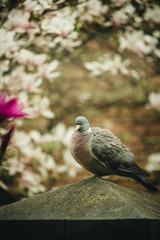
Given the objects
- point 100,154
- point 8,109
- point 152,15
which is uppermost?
point 8,109

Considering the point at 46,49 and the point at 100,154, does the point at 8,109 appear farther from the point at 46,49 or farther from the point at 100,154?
the point at 46,49

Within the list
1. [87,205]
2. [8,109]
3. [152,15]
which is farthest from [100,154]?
[152,15]

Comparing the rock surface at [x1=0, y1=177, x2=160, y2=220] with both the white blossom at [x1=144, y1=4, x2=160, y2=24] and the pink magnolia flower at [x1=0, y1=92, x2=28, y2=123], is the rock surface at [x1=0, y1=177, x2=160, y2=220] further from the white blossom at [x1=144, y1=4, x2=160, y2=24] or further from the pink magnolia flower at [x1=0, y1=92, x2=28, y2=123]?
the white blossom at [x1=144, y1=4, x2=160, y2=24]

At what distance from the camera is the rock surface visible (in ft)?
4.53

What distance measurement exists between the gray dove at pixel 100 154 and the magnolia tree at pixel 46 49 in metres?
0.85

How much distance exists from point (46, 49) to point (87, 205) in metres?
2.28

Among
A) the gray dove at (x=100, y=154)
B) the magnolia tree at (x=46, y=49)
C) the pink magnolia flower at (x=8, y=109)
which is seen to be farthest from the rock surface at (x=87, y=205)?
the magnolia tree at (x=46, y=49)

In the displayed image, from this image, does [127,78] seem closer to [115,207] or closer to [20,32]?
[20,32]

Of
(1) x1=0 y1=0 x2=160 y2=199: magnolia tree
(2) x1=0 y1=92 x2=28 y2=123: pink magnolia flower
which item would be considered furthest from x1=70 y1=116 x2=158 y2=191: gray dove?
(1) x1=0 y1=0 x2=160 y2=199: magnolia tree

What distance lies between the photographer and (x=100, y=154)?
1.76 meters

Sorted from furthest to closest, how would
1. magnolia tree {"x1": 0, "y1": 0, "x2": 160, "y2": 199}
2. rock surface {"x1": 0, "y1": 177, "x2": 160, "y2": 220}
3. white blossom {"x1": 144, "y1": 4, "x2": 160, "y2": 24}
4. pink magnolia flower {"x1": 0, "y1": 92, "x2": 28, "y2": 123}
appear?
white blossom {"x1": 144, "y1": 4, "x2": 160, "y2": 24}, magnolia tree {"x1": 0, "y1": 0, "x2": 160, "y2": 199}, rock surface {"x1": 0, "y1": 177, "x2": 160, "y2": 220}, pink magnolia flower {"x1": 0, "y1": 92, "x2": 28, "y2": 123}

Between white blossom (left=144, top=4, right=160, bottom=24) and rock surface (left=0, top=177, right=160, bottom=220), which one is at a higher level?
white blossom (left=144, top=4, right=160, bottom=24)

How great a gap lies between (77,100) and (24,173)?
139 centimetres

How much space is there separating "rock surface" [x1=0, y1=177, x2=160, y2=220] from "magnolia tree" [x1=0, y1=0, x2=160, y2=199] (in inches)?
33.4
